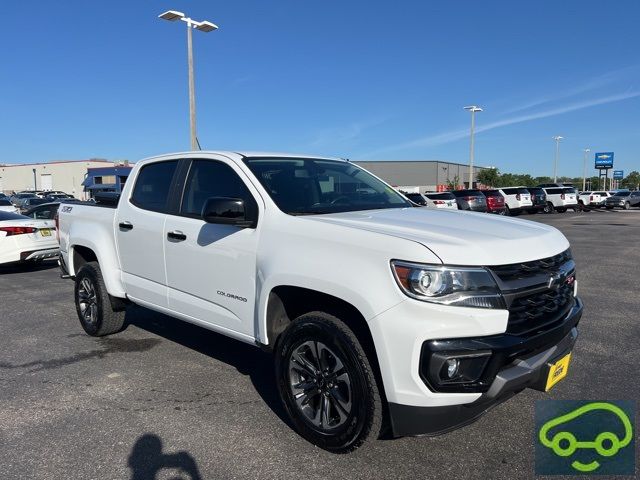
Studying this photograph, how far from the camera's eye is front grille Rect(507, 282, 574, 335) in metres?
2.77

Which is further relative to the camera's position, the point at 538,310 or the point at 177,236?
the point at 177,236

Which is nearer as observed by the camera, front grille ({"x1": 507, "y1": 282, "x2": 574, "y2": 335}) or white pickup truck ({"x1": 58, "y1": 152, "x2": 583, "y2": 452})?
white pickup truck ({"x1": 58, "y1": 152, "x2": 583, "y2": 452})

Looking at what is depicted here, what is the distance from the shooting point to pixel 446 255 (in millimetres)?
2684

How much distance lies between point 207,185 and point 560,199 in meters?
32.6

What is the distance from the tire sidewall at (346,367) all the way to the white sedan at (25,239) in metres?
8.64

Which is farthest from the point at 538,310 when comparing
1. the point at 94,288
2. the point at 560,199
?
the point at 560,199

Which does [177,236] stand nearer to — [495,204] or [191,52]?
[191,52]

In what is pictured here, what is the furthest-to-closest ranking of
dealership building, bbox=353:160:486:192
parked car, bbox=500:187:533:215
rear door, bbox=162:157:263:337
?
dealership building, bbox=353:160:486:192
parked car, bbox=500:187:533:215
rear door, bbox=162:157:263:337

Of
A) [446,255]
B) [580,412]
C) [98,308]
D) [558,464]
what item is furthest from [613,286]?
[98,308]

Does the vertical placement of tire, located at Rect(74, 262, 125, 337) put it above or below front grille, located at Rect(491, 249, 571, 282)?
below

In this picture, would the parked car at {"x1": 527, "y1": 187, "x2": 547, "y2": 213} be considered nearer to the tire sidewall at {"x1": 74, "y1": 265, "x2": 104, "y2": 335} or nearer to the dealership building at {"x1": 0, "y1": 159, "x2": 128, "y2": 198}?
the tire sidewall at {"x1": 74, "y1": 265, "x2": 104, "y2": 335}

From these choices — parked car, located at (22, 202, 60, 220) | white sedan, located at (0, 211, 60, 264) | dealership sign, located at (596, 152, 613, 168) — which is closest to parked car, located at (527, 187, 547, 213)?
parked car, located at (22, 202, 60, 220)

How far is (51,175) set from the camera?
8950cm

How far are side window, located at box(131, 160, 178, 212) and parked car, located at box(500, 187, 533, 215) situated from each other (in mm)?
26887
